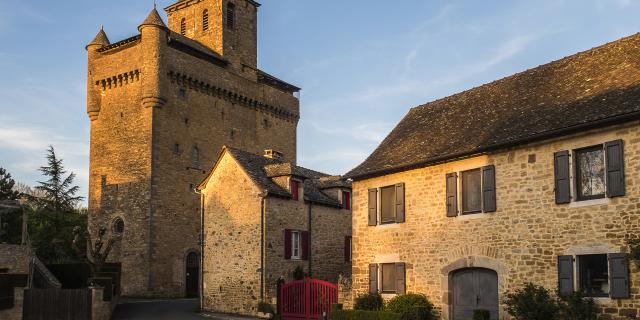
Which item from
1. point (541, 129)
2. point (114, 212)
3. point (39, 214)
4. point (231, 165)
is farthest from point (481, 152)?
point (39, 214)

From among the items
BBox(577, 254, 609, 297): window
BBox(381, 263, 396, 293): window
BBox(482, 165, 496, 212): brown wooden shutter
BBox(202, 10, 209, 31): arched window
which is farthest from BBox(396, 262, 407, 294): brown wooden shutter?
BBox(202, 10, 209, 31): arched window

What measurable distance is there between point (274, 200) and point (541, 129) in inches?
559

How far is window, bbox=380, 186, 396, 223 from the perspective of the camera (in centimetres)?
2342

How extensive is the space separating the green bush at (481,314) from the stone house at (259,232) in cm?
1088

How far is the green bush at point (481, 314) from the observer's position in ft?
62.8

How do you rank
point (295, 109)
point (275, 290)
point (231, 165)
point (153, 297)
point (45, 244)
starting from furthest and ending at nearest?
point (295, 109) < point (45, 244) < point (153, 297) < point (231, 165) < point (275, 290)

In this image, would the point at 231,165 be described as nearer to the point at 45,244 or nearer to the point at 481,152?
the point at 481,152

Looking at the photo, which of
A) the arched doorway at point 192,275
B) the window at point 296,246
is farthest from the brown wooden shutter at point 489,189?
the arched doorway at point 192,275

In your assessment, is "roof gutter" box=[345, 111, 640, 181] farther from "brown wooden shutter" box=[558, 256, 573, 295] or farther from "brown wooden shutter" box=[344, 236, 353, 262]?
"brown wooden shutter" box=[344, 236, 353, 262]

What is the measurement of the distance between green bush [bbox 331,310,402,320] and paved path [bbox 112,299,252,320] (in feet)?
20.9

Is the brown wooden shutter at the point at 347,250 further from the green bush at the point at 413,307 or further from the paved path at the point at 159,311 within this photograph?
the green bush at the point at 413,307

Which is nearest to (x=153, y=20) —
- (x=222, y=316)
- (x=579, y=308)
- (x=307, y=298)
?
(x=222, y=316)

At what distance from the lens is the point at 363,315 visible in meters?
22.0

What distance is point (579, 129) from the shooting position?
57.0 ft
